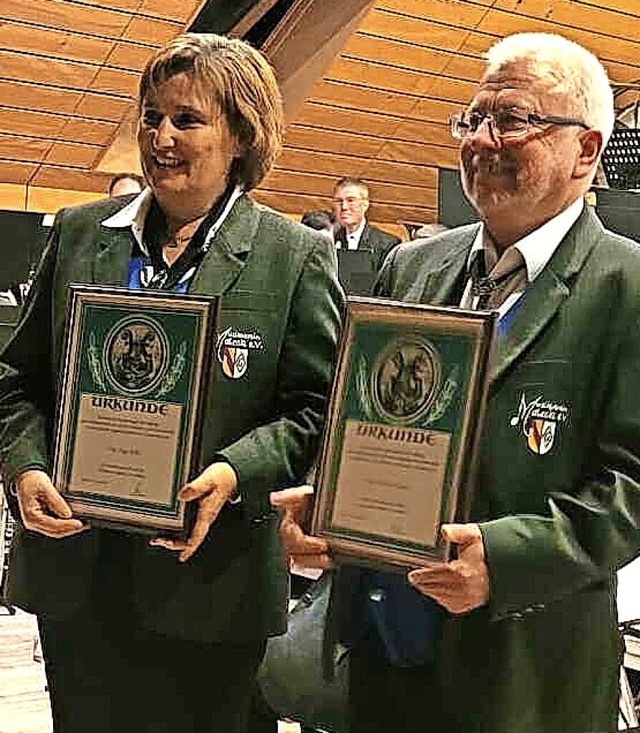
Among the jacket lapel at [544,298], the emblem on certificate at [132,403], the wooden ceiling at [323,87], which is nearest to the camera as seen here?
the jacket lapel at [544,298]

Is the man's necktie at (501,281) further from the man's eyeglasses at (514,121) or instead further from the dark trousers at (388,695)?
the dark trousers at (388,695)

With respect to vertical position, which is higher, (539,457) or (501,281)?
(501,281)

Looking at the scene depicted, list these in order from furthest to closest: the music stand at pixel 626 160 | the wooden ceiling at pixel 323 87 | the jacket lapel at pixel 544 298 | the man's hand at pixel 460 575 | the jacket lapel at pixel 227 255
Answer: the wooden ceiling at pixel 323 87
the music stand at pixel 626 160
the jacket lapel at pixel 227 255
the jacket lapel at pixel 544 298
the man's hand at pixel 460 575

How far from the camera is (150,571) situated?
1.71 metres

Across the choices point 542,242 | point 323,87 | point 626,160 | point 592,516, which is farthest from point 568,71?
point 323,87

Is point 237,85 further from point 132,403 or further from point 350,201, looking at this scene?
point 350,201

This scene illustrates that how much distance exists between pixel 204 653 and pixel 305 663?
33cm

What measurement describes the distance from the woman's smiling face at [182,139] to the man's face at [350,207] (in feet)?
18.2

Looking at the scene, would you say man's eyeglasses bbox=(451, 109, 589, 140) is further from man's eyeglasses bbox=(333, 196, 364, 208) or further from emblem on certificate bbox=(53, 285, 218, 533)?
man's eyeglasses bbox=(333, 196, 364, 208)

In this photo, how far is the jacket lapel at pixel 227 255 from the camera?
1733mm

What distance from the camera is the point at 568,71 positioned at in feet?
5.08

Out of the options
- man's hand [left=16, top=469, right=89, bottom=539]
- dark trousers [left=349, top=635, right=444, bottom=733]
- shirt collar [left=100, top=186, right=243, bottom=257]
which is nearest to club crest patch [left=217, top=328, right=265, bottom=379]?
shirt collar [left=100, top=186, right=243, bottom=257]

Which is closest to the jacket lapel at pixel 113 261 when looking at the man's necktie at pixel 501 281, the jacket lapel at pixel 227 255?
the jacket lapel at pixel 227 255

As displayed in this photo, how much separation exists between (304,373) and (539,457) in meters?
0.37
